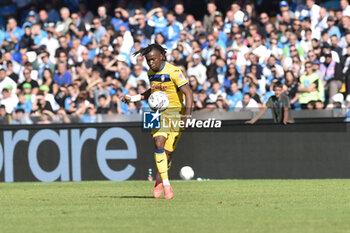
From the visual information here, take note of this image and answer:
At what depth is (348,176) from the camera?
17.9 meters

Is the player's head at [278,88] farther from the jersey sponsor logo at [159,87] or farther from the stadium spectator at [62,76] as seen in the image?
the stadium spectator at [62,76]

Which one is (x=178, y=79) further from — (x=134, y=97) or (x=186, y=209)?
(x=186, y=209)

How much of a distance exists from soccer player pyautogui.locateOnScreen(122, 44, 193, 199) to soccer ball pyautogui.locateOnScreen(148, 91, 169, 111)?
10 cm

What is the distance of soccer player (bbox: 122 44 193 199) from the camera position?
12195 millimetres

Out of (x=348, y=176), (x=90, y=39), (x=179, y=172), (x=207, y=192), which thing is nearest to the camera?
(x=207, y=192)

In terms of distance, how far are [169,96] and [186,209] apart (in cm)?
247

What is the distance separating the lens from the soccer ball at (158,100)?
484 inches

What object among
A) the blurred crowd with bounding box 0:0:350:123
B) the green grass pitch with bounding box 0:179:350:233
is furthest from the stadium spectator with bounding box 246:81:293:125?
the green grass pitch with bounding box 0:179:350:233

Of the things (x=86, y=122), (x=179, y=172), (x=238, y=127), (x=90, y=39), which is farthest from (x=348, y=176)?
(x=90, y=39)

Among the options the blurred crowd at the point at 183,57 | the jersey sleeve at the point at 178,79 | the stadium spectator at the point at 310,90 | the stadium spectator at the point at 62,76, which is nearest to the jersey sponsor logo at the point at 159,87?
the jersey sleeve at the point at 178,79

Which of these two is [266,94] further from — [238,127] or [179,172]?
[179,172]

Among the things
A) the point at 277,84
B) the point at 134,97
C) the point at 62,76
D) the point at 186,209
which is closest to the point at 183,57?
the point at 62,76

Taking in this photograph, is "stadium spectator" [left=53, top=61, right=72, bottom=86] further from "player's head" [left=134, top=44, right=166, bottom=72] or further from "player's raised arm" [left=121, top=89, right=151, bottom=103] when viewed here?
"player's head" [left=134, top=44, right=166, bottom=72]

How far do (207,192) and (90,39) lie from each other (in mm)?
11264
